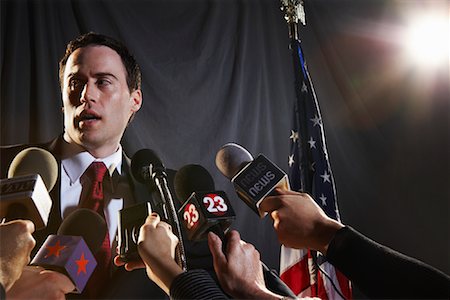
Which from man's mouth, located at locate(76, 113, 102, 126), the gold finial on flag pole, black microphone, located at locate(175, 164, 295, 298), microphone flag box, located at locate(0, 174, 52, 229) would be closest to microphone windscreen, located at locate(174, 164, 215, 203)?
black microphone, located at locate(175, 164, 295, 298)

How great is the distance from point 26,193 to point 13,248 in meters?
0.15

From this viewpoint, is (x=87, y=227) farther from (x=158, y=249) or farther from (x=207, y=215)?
(x=207, y=215)

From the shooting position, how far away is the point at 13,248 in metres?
1.43

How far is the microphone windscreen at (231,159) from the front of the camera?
6.19 ft

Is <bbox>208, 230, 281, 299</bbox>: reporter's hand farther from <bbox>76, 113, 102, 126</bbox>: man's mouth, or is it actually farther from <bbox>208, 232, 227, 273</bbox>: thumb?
<bbox>76, 113, 102, 126</bbox>: man's mouth

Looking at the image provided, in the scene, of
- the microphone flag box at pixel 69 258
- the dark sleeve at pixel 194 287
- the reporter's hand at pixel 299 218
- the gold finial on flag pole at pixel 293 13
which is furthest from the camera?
the gold finial on flag pole at pixel 293 13

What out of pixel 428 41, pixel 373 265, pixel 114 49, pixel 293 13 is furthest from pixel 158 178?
pixel 428 41

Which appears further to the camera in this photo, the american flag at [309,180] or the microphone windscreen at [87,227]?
the american flag at [309,180]

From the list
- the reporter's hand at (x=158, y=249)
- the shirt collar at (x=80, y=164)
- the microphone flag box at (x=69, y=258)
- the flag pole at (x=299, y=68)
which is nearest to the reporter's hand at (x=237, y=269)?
the reporter's hand at (x=158, y=249)

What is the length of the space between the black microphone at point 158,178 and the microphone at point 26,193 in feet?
0.93

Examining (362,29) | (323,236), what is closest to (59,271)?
(323,236)

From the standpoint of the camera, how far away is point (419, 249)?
2426 mm

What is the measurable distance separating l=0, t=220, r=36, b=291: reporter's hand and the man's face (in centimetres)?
42

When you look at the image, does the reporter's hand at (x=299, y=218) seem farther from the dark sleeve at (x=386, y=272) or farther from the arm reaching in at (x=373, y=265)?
the dark sleeve at (x=386, y=272)
